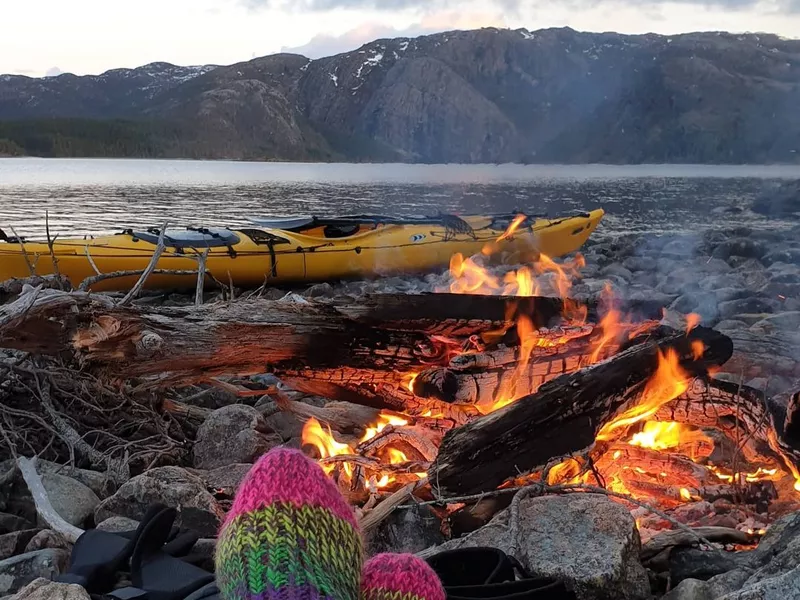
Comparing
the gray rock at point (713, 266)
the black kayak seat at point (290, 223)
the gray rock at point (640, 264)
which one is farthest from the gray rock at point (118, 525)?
the gray rock at point (640, 264)

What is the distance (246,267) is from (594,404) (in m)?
9.33

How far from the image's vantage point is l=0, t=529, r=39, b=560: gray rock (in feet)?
9.55

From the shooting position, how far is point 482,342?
4.20 m

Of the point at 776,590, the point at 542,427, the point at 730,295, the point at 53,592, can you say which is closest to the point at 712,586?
the point at 776,590

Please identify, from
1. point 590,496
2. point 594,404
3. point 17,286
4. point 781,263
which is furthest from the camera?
point 781,263

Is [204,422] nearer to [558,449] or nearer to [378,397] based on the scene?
[378,397]

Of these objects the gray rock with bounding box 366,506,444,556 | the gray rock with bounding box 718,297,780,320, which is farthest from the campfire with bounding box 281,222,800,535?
the gray rock with bounding box 718,297,780,320

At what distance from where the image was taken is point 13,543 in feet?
9.61

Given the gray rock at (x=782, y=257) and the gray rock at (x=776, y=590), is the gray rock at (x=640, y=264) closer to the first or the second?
the gray rock at (x=782, y=257)

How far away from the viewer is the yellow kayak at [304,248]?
430 inches

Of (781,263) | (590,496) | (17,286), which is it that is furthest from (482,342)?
(781,263)

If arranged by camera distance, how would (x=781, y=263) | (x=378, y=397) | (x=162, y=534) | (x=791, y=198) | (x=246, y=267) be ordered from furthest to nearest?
(x=791, y=198) → (x=781, y=263) → (x=246, y=267) → (x=378, y=397) → (x=162, y=534)

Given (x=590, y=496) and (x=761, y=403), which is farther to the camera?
(x=761, y=403)

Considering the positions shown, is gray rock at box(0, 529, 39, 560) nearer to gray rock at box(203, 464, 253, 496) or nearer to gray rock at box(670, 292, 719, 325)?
gray rock at box(203, 464, 253, 496)
